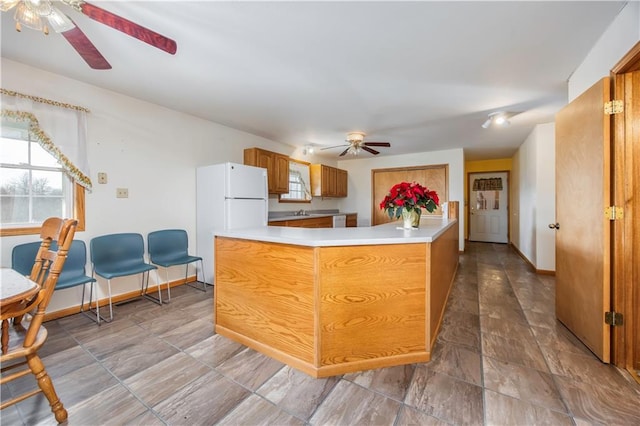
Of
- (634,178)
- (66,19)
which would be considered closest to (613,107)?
(634,178)

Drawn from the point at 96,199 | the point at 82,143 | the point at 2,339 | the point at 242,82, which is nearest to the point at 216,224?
the point at 96,199

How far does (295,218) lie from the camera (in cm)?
481

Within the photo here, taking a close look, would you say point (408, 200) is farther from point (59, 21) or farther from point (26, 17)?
point (26, 17)

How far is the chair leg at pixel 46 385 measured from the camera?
1306 mm

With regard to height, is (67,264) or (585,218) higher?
(585,218)

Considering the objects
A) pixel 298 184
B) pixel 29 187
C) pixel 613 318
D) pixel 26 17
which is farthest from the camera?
pixel 298 184

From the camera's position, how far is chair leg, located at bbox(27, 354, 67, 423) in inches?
51.4

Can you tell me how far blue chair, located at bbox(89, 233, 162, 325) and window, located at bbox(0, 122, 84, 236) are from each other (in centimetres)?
29

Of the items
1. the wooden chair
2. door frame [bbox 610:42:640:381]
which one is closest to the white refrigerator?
the wooden chair

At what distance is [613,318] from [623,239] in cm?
53

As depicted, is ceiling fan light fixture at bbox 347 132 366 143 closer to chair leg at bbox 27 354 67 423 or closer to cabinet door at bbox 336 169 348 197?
cabinet door at bbox 336 169 348 197

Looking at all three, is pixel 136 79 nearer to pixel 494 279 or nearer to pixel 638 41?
pixel 638 41

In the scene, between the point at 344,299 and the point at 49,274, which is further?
the point at 344,299

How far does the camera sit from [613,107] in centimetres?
171
